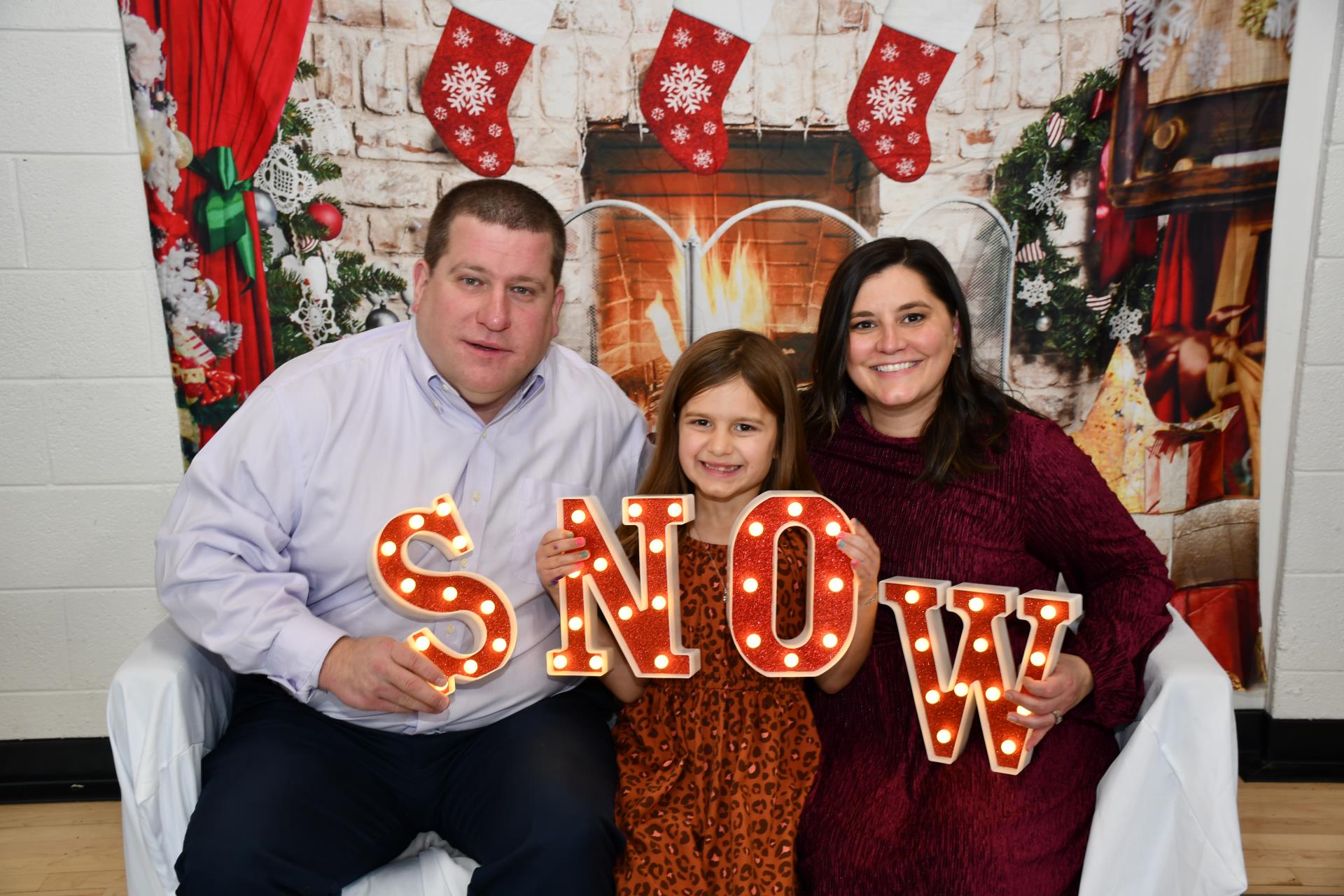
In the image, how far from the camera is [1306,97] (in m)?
2.50

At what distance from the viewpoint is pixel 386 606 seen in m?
1.95

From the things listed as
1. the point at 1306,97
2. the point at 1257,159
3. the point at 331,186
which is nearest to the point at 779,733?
the point at 331,186

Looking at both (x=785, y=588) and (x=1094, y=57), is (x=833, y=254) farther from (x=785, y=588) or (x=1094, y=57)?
(x=785, y=588)

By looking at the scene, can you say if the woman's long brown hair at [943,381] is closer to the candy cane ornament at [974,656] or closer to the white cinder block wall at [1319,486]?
the candy cane ornament at [974,656]

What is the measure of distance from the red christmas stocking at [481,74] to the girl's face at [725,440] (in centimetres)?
102

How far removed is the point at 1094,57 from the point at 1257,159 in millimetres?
476

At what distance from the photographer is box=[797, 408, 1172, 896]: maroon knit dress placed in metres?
1.67

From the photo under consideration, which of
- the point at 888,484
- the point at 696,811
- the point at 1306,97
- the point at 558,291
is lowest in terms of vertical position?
the point at 696,811

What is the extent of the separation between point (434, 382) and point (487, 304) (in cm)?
19

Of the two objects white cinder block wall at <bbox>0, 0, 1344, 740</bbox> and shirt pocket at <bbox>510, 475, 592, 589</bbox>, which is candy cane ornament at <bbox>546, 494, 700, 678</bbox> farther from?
white cinder block wall at <bbox>0, 0, 1344, 740</bbox>

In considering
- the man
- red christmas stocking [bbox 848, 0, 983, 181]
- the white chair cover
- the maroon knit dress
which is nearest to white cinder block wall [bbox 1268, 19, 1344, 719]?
red christmas stocking [bbox 848, 0, 983, 181]

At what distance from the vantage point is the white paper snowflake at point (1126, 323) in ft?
8.45

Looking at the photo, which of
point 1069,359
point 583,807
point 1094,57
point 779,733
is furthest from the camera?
point 1069,359

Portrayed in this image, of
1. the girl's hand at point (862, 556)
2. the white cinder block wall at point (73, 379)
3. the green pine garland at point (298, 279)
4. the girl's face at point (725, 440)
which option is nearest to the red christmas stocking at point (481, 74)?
the green pine garland at point (298, 279)
